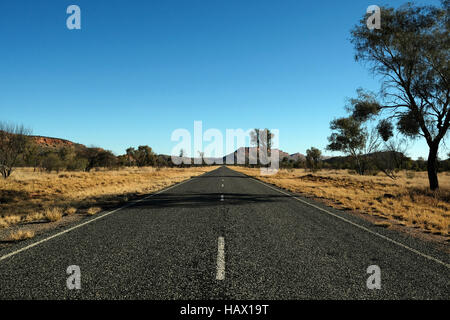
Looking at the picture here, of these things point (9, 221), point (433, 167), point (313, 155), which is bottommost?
point (9, 221)

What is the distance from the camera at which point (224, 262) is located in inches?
165

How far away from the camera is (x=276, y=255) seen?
4.59 metres

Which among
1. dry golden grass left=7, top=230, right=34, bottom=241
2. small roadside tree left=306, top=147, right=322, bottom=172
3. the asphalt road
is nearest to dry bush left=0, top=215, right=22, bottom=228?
dry golden grass left=7, top=230, right=34, bottom=241

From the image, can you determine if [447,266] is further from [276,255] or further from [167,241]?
[167,241]

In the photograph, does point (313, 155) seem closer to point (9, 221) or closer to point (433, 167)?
point (433, 167)

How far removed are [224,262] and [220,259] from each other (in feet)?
0.48

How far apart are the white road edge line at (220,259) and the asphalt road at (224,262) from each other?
0.02 m

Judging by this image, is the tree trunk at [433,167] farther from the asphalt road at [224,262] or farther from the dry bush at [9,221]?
the dry bush at [9,221]

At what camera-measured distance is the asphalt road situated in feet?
10.6

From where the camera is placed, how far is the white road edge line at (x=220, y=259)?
3.67 meters

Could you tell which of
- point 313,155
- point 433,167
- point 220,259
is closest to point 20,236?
point 220,259

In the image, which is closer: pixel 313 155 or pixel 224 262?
pixel 224 262

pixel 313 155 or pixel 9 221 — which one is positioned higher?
pixel 313 155

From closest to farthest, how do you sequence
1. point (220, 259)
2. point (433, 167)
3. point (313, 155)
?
point (220, 259) < point (433, 167) < point (313, 155)
